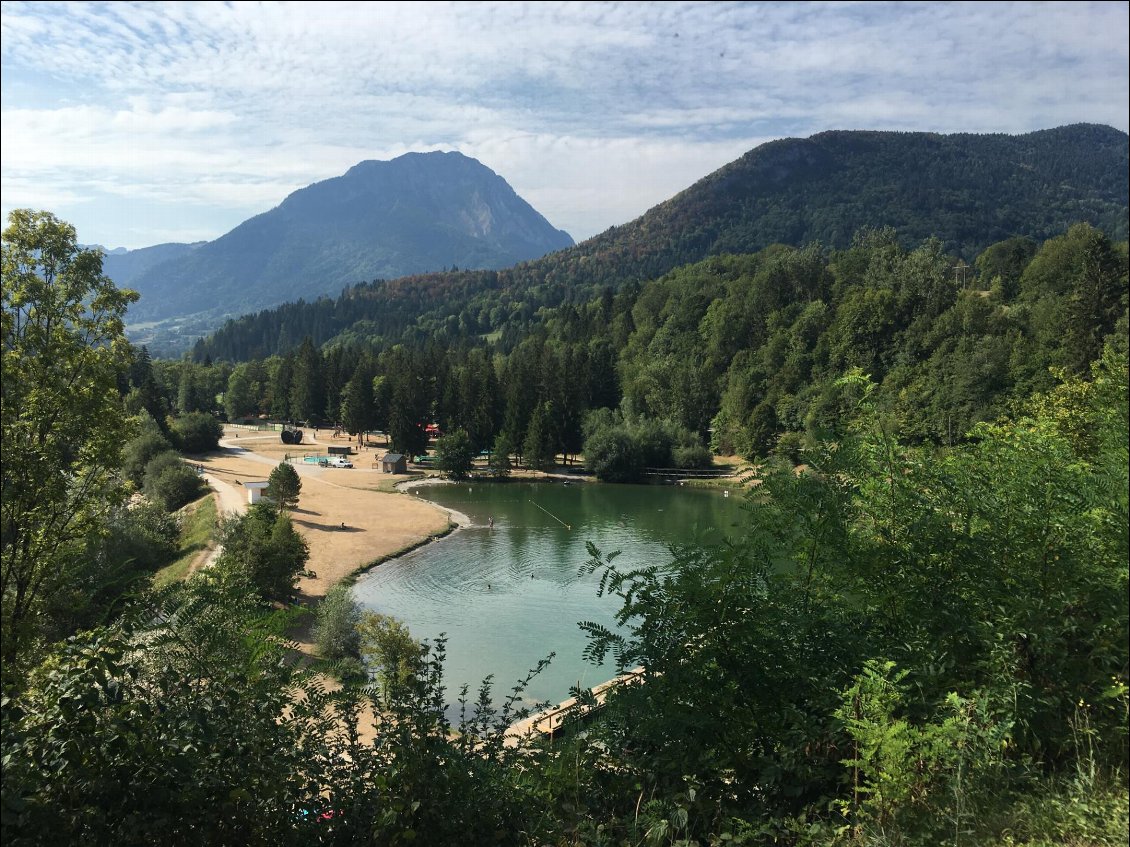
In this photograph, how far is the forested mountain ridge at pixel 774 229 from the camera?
6225 inches

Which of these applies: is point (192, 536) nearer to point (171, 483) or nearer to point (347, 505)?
point (171, 483)

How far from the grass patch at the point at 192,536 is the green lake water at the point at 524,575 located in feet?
22.5

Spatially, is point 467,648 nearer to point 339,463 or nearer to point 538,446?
point 538,446

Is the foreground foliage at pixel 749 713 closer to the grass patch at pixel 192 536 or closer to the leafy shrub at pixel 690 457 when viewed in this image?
the grass patch at pixel 192 536

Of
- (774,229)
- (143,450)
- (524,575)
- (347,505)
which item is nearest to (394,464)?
(347,505)

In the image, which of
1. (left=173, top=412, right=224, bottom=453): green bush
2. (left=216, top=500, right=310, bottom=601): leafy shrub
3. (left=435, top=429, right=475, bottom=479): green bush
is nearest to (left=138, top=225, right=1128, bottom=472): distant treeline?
(left=173, top=412, right=224, bottom=453): green bush

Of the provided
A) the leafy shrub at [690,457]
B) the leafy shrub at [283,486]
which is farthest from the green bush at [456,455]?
the leafy shrub at [283,486]

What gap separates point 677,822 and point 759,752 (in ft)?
3.03

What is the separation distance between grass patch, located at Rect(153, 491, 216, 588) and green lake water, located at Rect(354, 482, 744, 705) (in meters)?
6.86

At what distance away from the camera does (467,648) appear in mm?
22281

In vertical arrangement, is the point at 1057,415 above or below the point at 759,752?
above

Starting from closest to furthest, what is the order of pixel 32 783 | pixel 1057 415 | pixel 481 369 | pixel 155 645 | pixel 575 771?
pixel 32 783, pixel 155 645, pixel 575 771, pixel 1057 415, pixel 481 369

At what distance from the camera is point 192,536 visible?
33531 millimetres

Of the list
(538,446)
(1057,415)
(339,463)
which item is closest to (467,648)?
(1057,415)
